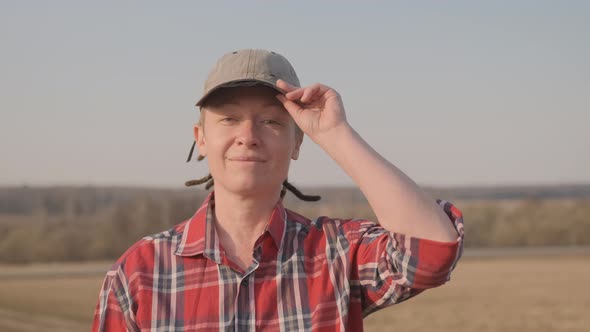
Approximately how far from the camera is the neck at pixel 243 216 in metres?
2.59

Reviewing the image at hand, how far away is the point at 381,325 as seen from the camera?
15.6 m

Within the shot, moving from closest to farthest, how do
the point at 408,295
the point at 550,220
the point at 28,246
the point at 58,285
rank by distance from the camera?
1. the point at 408,295
2. the point at 58,285
3. the point at 28,246
4. the point at 550,220

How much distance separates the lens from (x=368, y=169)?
2.33 metres

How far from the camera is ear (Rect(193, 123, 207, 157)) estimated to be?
2689mm

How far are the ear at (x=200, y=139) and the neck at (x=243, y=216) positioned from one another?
144 millimetres

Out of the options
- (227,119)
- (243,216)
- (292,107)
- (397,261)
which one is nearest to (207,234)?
(243,216)

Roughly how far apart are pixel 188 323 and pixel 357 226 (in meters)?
0.54

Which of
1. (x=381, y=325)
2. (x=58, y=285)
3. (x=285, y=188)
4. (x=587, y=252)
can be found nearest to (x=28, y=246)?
(x=58, y=285)

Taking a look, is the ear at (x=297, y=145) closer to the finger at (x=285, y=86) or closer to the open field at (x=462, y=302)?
the finger at (x=285, y=86)

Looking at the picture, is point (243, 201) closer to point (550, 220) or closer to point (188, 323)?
point (188, 323)

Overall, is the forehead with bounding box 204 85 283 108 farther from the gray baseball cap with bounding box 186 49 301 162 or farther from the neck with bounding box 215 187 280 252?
the neck with bounding box 215 187 280 252

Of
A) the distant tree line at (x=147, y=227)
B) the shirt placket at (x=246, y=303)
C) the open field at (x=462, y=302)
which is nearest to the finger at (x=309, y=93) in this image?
the shirt placket at (x=246, y=303)

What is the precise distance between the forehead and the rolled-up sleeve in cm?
42

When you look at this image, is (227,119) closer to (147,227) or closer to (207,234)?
(207,234)
